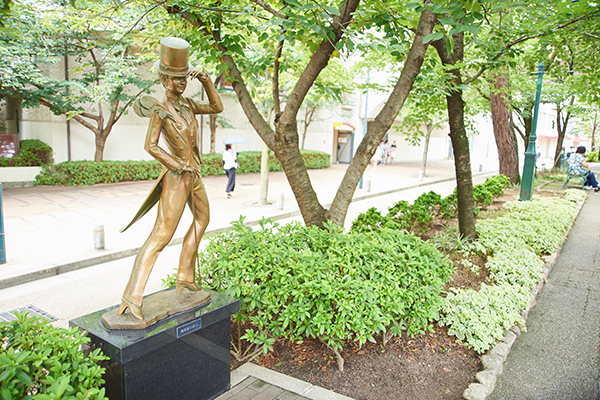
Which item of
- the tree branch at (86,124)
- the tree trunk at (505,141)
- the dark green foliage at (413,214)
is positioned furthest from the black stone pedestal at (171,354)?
the tree branch at (86,124)

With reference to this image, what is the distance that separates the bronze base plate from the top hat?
185 centimetres

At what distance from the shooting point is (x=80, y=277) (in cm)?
698

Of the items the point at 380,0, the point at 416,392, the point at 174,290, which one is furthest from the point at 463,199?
the point at 174,290

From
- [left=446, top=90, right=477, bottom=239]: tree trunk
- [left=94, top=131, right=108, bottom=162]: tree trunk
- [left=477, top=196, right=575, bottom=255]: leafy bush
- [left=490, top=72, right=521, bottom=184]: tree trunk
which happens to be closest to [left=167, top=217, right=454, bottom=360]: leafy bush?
[left=446, top=90, right=477, bottom=239]: tree trunk

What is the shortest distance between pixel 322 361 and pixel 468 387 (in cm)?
135

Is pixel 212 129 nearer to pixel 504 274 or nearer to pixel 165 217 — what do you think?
pixel 504 274

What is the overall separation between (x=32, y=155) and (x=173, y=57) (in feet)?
49.8

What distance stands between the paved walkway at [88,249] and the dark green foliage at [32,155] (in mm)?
1334

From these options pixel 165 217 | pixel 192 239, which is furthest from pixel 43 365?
pixel 192 239

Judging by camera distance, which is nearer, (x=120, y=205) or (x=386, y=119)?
(x=386, y=119)

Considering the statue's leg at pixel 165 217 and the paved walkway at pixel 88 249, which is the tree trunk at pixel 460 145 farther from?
the statue's leg at pixel 165 217

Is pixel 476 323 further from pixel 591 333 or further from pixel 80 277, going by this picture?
pixel 80 277

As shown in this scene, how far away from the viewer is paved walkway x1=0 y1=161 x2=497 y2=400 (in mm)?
3842

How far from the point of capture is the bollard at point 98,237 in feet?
26.3
